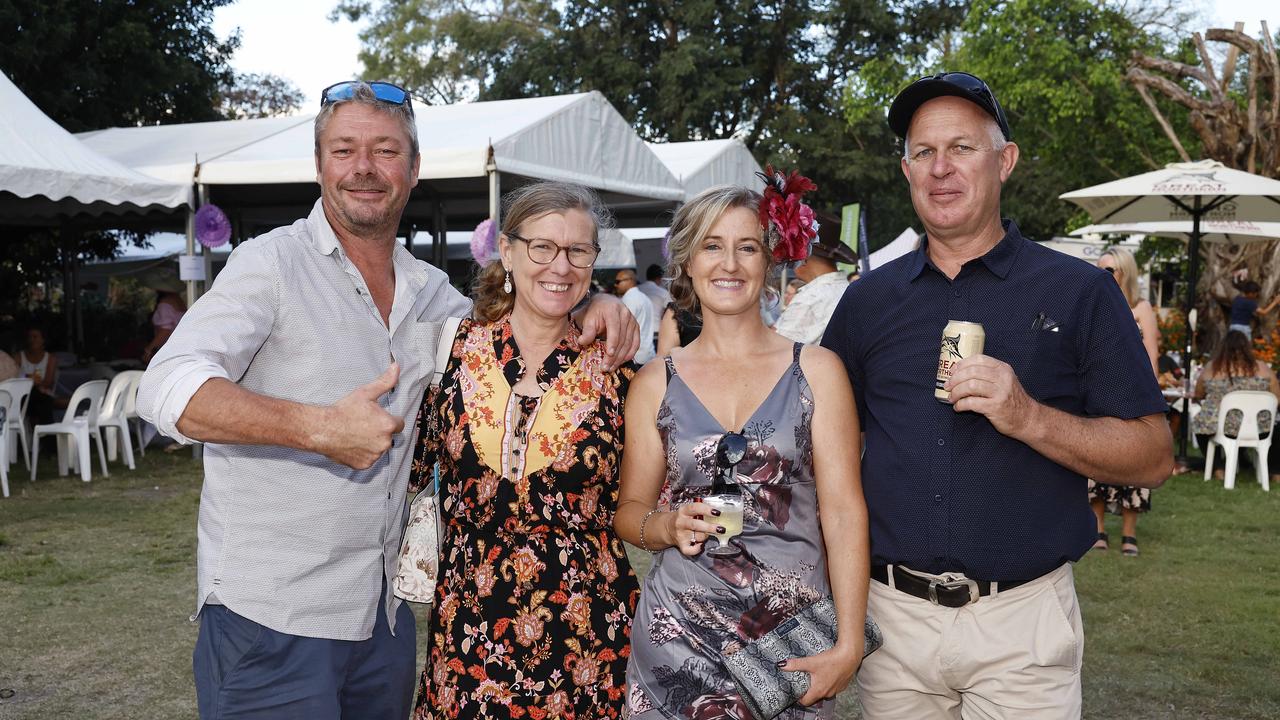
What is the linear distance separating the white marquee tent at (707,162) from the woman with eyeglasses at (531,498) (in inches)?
460

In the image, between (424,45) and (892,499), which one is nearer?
(892,499)

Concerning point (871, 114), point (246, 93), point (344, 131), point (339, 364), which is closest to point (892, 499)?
point (339, 364)

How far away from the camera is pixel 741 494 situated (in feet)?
7.93

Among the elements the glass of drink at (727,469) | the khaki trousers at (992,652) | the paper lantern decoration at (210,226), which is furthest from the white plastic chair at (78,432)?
the khaki trousers at (992,652)

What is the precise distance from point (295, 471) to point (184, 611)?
396cm

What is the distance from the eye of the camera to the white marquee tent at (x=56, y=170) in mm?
9016

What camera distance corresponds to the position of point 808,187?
264 centimetres

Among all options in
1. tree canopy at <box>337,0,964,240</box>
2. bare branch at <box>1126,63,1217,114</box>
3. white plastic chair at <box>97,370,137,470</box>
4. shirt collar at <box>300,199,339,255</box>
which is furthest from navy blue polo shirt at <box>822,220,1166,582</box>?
tree canopy at <box>337,0,964,240</box>

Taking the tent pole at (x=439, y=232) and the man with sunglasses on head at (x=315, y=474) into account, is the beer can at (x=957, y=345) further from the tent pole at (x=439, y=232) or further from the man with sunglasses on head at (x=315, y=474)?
the tent pole at (x=439, y=232)

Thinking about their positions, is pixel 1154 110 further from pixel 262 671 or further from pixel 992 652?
pixel 262 671

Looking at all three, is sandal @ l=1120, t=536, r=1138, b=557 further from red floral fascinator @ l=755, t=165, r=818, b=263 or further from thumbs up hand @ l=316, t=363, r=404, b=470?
thumbs up hand @ l=316, t=363, r=404, b=470

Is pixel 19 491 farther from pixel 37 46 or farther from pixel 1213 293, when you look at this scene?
pixel 1213 293

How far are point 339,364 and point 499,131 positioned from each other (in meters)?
8.21

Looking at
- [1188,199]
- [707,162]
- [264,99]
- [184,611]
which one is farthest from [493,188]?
[264,99]
